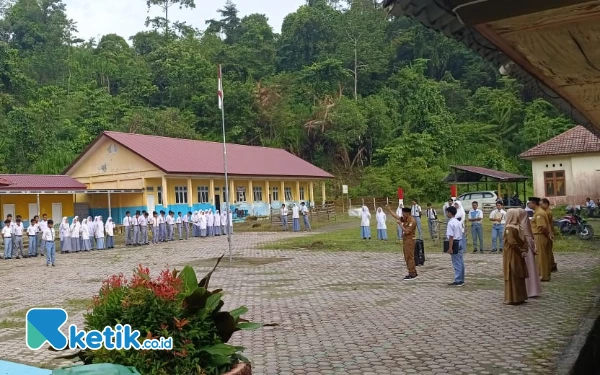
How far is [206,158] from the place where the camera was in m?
35.3

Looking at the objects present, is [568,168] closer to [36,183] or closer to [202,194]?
[202,194]

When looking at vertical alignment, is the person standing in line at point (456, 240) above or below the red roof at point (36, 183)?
below

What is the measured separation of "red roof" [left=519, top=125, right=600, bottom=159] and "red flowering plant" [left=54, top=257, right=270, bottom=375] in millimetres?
29240

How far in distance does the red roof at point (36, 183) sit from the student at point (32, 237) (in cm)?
538

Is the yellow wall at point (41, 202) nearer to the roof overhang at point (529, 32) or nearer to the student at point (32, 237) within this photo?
the student at point (32, 237)

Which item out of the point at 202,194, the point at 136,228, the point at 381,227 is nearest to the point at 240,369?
the point at 381,227

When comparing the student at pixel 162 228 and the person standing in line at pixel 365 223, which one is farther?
the student at pixel 162 228

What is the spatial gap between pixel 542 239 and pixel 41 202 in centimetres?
2786

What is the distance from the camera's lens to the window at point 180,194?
108ft

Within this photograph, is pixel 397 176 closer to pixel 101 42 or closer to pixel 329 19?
pixel 329 19

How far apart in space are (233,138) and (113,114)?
10.8 meters

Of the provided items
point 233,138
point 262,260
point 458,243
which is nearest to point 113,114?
point 233,138

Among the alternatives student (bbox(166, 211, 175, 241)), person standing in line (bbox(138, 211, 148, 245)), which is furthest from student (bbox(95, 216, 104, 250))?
student (bbox(166, 211, 175, 241))

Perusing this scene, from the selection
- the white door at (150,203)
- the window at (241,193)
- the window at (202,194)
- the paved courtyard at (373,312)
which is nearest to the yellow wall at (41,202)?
the white door at (150,203)
